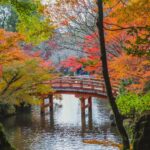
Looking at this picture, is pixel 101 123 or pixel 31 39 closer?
pixel 31 39

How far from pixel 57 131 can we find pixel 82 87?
8.29 m

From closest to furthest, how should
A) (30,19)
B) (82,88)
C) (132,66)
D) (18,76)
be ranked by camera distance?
(30,19) → (132,66) → (18,76) → (82,88)

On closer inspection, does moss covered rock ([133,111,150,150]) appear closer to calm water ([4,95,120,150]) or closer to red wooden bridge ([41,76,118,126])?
calm water ([4,95,120,150])

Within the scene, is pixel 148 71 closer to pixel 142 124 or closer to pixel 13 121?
pixel 142 124

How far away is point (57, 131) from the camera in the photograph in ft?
85.6

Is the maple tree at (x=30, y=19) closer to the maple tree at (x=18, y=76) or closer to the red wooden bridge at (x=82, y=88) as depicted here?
the maple tree at (x=18, y=76)

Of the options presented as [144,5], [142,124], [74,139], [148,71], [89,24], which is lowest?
[74,139]

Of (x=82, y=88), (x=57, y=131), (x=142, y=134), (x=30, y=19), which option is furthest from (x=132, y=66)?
(x=82, y=88)

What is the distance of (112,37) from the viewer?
2212 cm

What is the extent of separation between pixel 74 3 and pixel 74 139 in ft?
26.7

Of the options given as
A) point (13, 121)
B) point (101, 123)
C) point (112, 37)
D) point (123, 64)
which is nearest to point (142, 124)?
point (123, 64)

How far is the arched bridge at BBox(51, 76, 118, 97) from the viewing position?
32844 millimetres

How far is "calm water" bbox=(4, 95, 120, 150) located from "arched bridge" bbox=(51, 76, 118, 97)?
1.97m

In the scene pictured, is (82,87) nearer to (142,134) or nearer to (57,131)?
(57,131)
